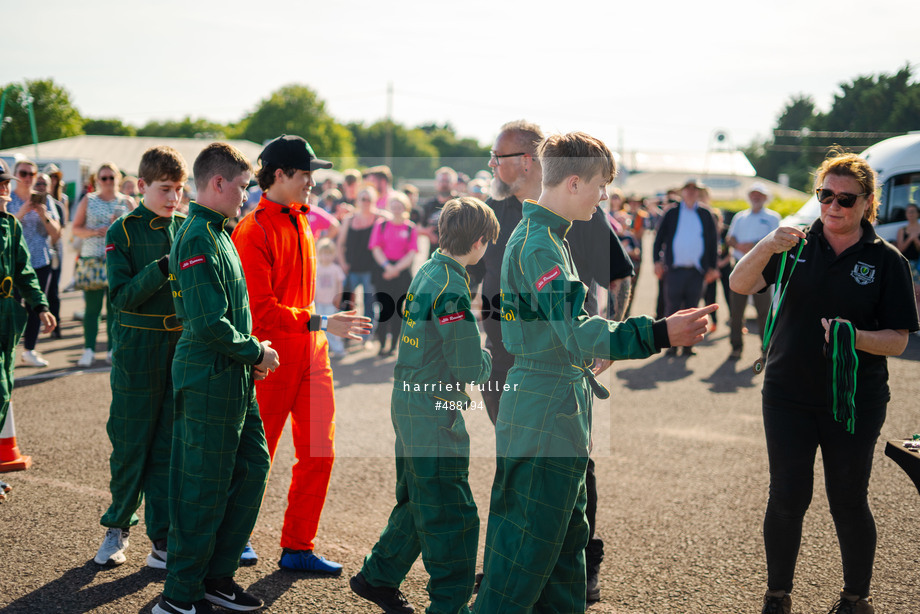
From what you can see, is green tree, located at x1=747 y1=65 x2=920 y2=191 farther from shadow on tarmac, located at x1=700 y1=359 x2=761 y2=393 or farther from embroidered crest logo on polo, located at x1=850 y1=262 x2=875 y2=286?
embroidered crest logo on polo, located at x1=850 y1=262 x2=875 y2=286

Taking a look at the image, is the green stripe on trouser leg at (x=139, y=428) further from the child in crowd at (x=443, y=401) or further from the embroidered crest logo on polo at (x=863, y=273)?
the embroidered crest logo on polo at (x=863, y=273)

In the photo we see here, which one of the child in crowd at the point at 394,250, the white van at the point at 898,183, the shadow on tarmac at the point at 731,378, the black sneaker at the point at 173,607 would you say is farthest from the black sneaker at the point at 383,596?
the white van at the point at 898,183

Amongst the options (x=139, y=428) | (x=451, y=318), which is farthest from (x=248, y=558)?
(x=451, y=318)

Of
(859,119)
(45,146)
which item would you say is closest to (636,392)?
(859,119)

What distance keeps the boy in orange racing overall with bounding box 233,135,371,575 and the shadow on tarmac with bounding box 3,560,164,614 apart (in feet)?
2.26

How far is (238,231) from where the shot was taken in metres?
3.67

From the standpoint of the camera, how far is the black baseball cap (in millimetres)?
3627

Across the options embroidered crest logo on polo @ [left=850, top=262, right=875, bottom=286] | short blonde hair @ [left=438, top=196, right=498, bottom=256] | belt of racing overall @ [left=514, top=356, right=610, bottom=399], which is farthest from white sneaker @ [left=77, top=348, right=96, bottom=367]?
embroidered crest logo on polo @ [left=850, top=262, right=875, bottom=286]

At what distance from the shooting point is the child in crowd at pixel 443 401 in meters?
2.98

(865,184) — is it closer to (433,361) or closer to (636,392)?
(433,361)

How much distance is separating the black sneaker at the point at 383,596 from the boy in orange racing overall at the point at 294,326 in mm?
472

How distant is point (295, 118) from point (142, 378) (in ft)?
326

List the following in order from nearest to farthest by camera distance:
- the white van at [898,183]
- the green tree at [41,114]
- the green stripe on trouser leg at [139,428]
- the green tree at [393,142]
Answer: the green stripe on trouser leg at [139,428]
the white van at [898,183]
the green tree at [41,114]
the green tree at [393,142]

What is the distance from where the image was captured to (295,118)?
9756cm
